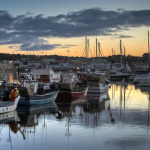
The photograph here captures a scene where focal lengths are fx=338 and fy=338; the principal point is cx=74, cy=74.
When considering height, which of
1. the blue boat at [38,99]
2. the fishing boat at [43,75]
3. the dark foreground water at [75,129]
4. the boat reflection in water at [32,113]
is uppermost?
the fishing boat at [43,75]

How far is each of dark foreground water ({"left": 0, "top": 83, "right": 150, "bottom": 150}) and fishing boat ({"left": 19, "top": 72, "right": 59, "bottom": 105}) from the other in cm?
105

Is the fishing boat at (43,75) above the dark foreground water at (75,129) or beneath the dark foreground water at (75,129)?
above

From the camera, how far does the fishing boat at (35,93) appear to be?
32.8m

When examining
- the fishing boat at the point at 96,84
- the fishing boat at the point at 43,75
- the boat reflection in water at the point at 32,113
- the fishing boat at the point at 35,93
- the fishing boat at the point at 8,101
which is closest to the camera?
the boat reflection in water at the point at 32,113

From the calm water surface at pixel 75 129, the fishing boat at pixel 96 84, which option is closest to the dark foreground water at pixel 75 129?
the calm water surface at pixel 75 129

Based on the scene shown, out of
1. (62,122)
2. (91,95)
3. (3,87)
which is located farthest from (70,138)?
(91,95)

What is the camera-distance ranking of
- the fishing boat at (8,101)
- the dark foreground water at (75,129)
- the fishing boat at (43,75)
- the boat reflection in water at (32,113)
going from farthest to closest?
the fishing boat at (43,75), the fishing boat at (8,101), the boat reflection in water at (32,113), the dark foreground water at (75,129)

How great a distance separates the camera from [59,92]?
39.1 metres

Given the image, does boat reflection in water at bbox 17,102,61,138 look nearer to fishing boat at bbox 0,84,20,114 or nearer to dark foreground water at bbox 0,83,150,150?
dark foreground water at bbox 0,83,150,150

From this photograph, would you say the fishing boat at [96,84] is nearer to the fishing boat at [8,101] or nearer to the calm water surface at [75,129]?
the calm water surface at [75,129]

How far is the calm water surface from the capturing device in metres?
18.8

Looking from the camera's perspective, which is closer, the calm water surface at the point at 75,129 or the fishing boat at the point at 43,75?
the calm water surface at the point at 75,129

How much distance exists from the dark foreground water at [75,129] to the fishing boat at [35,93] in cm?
105

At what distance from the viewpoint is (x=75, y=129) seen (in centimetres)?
2297
